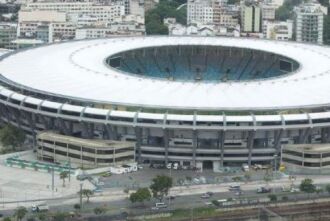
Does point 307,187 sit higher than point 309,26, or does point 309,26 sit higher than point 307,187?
point 309,26

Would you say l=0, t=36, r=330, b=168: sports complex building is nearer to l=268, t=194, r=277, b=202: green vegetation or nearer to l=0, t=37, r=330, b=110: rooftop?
l=0, t=37, r=330, b=110: rooftop

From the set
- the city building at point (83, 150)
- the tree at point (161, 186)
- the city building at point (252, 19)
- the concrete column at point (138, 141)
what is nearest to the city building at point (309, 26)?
the city building at point (252, 19)

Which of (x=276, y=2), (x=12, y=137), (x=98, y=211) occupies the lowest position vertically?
(x=98, y=211)

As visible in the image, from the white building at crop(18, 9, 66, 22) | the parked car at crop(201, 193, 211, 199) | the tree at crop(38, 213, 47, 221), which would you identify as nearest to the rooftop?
the parked car at crop(201, 193, 211, 199)

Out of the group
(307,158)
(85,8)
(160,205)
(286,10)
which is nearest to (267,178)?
(307,158)

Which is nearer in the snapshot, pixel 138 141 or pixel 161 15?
pixel 138 141

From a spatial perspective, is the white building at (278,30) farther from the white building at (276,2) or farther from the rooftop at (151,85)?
the rooftop at (151,85)

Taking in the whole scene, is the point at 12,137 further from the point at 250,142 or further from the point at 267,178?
the point at 267,178
